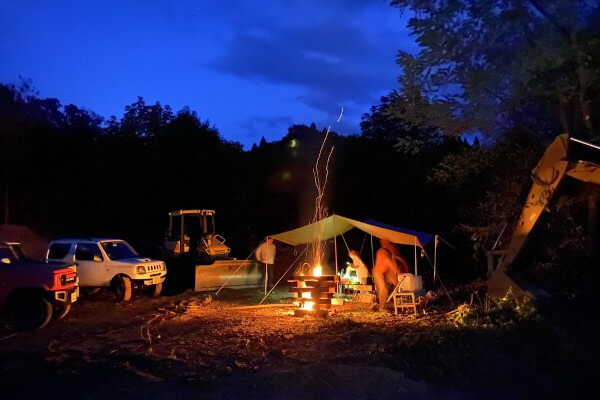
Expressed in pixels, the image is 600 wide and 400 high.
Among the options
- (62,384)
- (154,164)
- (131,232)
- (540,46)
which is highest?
(154,164)

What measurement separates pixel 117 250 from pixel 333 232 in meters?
→ 6.26

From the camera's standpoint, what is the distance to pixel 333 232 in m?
15.2

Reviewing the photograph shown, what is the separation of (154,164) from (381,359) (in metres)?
27.1

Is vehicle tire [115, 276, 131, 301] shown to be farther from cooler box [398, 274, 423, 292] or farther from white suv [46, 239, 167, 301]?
cooler box [398, 274, 423, 292]

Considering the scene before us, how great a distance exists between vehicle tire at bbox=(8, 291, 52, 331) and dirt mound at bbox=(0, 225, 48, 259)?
44.6 ft

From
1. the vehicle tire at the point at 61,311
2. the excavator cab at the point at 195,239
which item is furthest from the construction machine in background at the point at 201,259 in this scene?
the vehicle tire at the point at 61,311

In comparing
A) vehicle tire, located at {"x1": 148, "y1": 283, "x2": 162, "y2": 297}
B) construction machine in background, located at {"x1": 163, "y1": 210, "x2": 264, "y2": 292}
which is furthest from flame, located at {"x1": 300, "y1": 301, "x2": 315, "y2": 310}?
vehicle tire, located at {"x1": 148, "y1": 283, "x2": 162, "y2": 297}

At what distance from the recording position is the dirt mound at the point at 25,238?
75.8 feet

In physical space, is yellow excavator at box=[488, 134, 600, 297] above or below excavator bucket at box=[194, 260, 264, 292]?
above

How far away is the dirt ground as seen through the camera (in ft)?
20.4

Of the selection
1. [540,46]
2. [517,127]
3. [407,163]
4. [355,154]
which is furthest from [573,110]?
[355,154]

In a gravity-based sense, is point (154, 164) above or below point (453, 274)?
above

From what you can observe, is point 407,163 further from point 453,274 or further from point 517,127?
point 517,127

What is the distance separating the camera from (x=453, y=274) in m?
18.5
